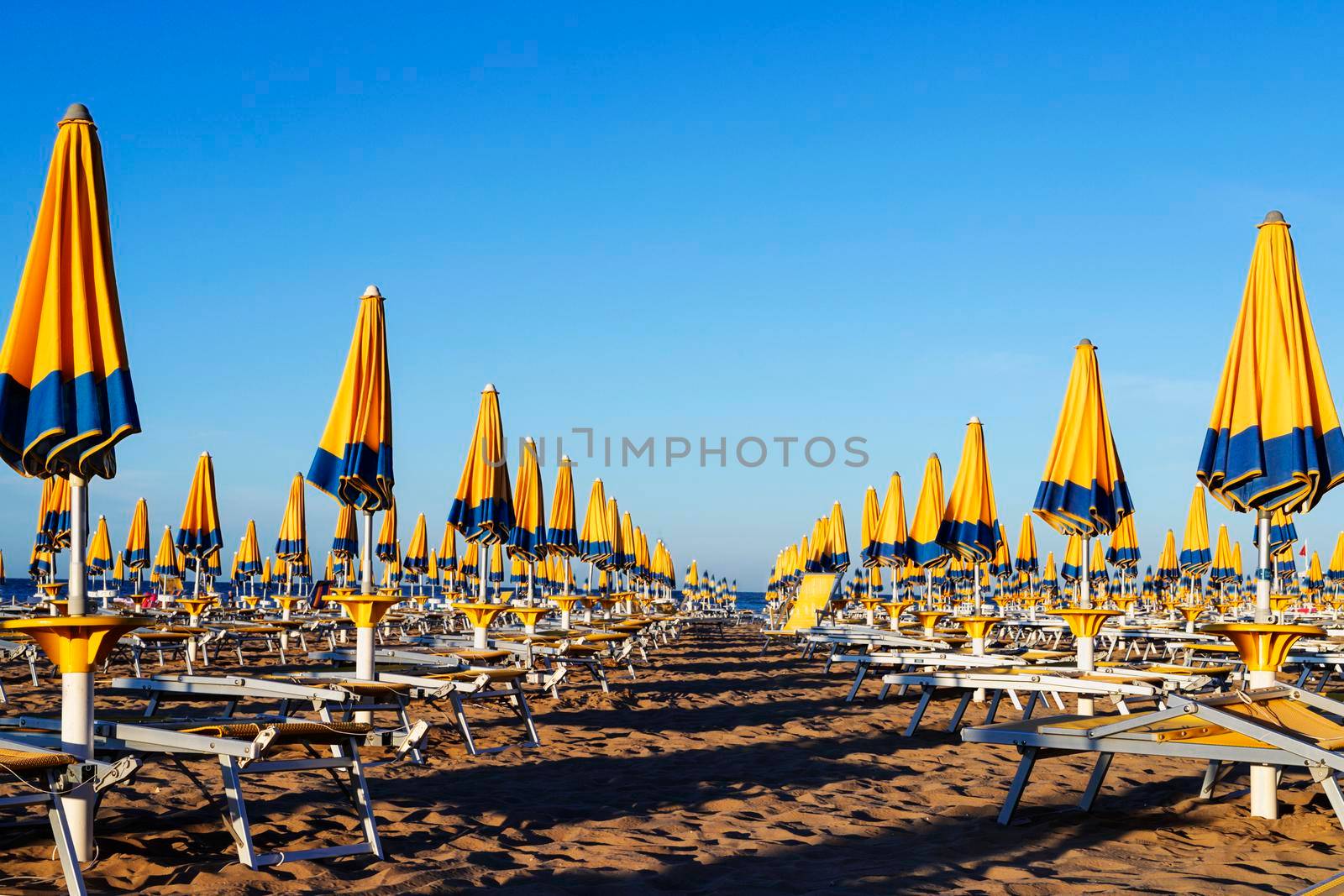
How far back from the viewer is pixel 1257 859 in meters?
4.39

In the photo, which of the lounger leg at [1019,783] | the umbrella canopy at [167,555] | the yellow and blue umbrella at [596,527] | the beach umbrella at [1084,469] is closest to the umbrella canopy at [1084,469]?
the beach umbrella at [1084,469]

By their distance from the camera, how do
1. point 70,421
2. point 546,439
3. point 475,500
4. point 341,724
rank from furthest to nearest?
point 546,439
point 475,500
point 341,724
point 70,421

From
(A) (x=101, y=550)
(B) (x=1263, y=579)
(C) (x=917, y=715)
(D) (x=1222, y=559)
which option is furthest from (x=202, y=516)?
(D) (x=1222, y=559)

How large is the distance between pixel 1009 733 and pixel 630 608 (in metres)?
17.7

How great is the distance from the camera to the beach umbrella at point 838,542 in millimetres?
21031

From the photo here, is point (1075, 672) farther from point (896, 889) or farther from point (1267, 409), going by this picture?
point (896, 889)

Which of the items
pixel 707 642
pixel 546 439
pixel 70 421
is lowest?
pixel 707 642

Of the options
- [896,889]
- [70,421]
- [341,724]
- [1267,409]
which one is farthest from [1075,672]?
[70,421]

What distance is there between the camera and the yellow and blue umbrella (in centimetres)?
1848

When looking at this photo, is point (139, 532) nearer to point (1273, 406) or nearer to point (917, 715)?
point (917, 715)

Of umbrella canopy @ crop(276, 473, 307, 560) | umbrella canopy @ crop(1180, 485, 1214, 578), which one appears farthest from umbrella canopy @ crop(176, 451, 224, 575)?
umbrella canopy @ crop(1180, 485, 1214, 578)

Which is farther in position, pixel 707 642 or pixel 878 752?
pixel 707 642

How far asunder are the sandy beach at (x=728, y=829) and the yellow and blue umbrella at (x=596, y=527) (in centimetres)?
1080

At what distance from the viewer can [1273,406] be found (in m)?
5.67
